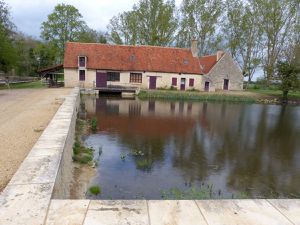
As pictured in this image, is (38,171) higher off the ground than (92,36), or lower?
lower

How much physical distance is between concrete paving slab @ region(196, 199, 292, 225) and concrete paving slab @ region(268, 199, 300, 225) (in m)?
0.08

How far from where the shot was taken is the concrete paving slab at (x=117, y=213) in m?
2.99

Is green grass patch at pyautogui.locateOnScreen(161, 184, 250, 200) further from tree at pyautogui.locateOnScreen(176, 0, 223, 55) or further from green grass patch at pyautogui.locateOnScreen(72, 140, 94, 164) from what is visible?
tree at pyautogui.locateOnScreen(176, 0, 223, 55)

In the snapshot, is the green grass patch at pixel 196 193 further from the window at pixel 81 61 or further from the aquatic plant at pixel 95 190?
the window at pixel 81 61

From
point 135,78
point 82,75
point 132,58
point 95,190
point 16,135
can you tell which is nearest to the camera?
point 95,190

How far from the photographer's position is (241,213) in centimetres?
334

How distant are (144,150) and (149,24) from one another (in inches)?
1216

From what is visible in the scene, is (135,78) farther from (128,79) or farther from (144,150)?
(144,150)

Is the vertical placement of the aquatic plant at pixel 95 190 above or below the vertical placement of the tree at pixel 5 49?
below

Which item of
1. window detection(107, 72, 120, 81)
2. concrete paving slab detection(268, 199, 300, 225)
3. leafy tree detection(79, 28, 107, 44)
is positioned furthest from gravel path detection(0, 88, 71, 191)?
leafy tree detection(79, 28, 107, 44)

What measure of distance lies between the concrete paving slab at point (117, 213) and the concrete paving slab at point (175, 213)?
0.10 meters

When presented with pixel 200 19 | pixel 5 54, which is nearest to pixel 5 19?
pixel 5 54

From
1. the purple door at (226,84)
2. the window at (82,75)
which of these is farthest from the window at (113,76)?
the purple door at (226,84)

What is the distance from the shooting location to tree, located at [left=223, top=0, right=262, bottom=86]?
119 ft
